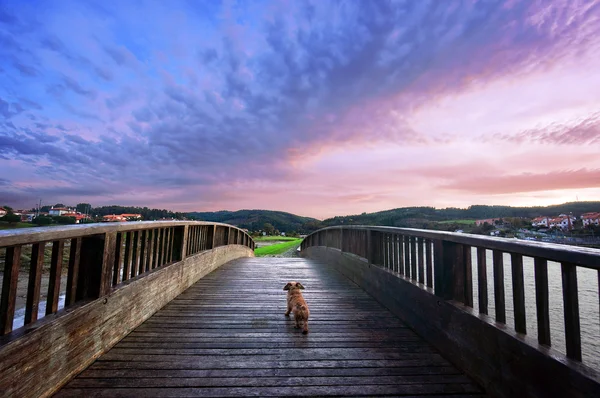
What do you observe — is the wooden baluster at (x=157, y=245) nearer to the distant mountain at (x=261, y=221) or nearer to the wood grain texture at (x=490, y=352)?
the wood grain texture at (x=490, y=352)

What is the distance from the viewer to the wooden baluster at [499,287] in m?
2.00

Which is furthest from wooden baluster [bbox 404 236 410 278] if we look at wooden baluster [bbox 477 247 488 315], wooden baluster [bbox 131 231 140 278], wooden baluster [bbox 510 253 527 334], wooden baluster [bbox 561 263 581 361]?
wooden baluster [bbox 131 231 140 278]

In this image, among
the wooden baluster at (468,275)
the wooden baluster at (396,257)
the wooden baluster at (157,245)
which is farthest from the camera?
the wooden baluster at (157,245)

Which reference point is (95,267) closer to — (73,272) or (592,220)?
(73,272)

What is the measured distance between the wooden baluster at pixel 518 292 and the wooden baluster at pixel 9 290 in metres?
3.07

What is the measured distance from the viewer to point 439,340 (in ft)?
8.25

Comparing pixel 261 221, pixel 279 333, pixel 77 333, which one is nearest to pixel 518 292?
pixel 279 333

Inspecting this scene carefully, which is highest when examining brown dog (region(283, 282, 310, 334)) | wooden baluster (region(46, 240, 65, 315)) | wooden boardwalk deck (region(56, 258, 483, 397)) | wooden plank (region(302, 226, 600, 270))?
wooden plank (region(302, 226, 600, 270))

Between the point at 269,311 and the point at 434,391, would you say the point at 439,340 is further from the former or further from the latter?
the point at 269,311

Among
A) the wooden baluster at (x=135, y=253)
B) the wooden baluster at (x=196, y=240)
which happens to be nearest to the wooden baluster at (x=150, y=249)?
the wooden baluster at (x=135, y=253)

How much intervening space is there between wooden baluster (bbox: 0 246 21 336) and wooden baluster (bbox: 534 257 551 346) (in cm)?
307

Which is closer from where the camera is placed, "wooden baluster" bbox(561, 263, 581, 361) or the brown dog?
"wooden baluster" bbox(561, 263, 581, 361)

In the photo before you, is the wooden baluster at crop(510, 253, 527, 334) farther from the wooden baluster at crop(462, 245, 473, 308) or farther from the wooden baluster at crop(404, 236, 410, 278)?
the wooden baluster at crop(404, 236, 410, 278)

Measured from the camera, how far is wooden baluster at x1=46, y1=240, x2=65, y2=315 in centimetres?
204
